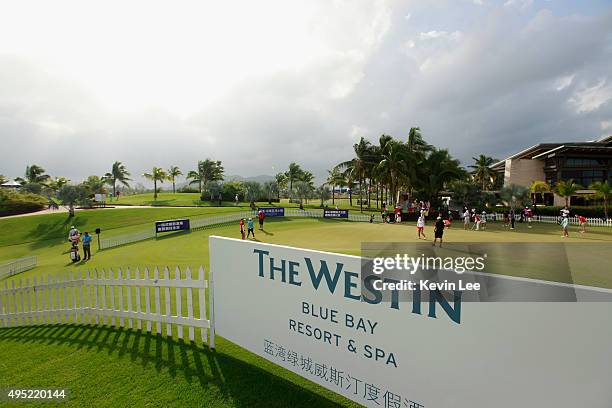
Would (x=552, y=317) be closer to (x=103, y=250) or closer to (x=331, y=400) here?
(x=331, y=400)

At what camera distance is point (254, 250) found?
4605 mm

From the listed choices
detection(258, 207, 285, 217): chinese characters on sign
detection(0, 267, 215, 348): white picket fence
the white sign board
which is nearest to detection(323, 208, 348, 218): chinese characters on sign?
detection(258, 207, 285, 217): chinese characters on sign

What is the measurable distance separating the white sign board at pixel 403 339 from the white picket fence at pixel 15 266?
682 inches

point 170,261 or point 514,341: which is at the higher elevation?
point 514,341

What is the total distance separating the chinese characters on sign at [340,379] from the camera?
318 cm

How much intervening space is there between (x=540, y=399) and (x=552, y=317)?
686 mm

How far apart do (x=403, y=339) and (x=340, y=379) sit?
1.09m

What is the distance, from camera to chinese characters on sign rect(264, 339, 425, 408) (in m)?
3.18

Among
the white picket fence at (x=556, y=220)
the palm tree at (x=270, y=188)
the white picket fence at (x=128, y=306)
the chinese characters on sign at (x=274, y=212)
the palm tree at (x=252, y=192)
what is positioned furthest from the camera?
the palm tree at (x=270, y=188)

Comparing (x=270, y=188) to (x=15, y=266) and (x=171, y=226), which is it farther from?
(x=15, y=266)

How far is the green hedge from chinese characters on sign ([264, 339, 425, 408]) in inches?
2034

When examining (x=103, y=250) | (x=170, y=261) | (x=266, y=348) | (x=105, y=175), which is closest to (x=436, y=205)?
(x=170, y=261)

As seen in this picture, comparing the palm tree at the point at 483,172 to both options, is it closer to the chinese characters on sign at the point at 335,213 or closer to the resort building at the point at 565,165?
the resort building at the point at 565,165

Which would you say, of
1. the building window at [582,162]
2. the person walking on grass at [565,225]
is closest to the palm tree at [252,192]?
the person walking on grass at [565,225]
